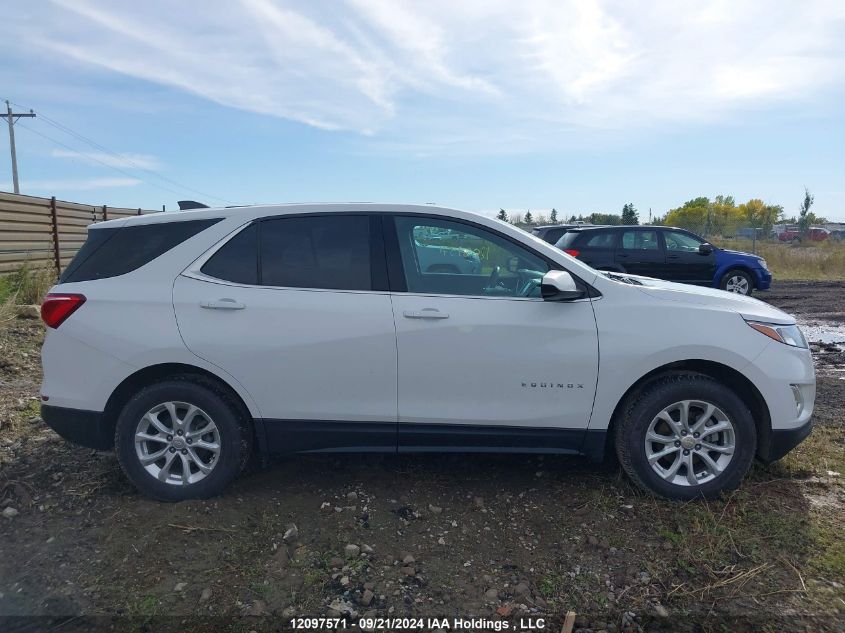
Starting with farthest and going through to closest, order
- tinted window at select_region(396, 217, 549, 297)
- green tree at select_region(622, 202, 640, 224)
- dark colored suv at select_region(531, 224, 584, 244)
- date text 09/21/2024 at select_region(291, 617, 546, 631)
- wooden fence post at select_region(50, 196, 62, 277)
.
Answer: green tree at select_region(622, 202, 640, 224), dark colored suv at select_region(531, 224, 584, 244), wooden fence post at select_region(50, 196, 62, 277), tinted window at select_region(396, 217, 549, 297), date text 09/21/2024 at select_region(291, 617, 546, 631)

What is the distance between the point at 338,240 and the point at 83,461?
243 centimetres

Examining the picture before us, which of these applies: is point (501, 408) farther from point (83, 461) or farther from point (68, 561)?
point (83, 461)

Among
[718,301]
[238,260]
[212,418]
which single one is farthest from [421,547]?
[718,301]

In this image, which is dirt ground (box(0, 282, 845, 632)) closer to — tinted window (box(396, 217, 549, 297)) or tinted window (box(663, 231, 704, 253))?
tinted window (box(396, 217, 549, 297))

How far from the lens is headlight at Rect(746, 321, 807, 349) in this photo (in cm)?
353

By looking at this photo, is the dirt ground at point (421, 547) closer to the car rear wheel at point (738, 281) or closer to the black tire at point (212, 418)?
the black tire at point (212, 418)

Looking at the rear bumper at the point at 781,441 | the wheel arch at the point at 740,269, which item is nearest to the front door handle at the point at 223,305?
the rear bumper at the point at 781,441

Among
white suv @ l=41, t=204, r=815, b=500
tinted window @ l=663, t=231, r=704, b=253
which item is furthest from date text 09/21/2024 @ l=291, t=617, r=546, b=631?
tinted window @ l=663, t=231, r=704, b=253

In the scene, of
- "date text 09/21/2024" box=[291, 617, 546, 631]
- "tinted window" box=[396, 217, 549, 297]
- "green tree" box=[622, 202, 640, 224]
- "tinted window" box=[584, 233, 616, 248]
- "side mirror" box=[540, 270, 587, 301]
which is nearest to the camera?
"date text 09/21/2024" box=[291, 617, 546, 631]

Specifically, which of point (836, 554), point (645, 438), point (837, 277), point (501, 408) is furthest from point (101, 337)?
point (837, 277)

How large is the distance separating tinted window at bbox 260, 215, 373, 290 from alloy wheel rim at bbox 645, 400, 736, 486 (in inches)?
75.8

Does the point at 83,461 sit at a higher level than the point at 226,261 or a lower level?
lower

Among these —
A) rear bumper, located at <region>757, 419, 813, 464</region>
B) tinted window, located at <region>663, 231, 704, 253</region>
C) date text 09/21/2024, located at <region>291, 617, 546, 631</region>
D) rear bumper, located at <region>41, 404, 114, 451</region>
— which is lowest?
date text 09/21/2024, located at <region>291, 617, 546, 631</region>

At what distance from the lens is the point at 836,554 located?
3.05 metres
